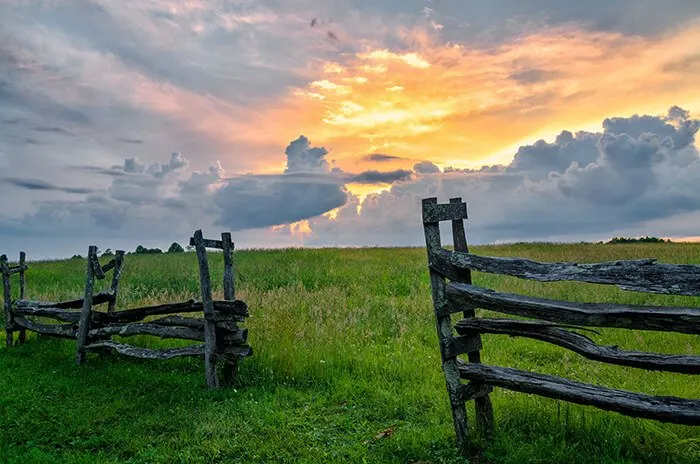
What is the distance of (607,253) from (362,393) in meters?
22.2

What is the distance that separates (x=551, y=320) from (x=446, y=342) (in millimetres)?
1281

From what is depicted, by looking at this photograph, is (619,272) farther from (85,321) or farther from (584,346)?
(85,321)

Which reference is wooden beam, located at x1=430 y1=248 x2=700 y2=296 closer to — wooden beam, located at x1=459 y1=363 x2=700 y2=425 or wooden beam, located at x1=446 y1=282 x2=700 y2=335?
wooden beam, located at x1=446 y1=282 x2=700 y2=335

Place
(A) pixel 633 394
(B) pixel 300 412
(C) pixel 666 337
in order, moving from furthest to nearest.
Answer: (C) pixel 666 337
(B) pixel 300 412
(A) pixel 633 394

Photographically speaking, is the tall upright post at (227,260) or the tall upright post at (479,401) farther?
the tall upright post at (227,260)

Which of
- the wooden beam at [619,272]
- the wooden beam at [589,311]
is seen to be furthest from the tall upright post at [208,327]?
the wooden beam at [619,272]

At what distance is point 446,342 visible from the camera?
242 inches

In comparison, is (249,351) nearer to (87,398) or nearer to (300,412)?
(300,412)

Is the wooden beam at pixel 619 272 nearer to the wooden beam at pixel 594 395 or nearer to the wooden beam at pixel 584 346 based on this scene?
the wooden beam at pixel 584 346

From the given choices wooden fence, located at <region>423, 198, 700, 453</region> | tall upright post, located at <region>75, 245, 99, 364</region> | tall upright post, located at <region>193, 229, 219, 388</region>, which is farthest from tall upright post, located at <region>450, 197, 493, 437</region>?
tall upright post, located at <region>75, 245, 99, 364</region>

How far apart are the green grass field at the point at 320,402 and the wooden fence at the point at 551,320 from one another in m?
0.77

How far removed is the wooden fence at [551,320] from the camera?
15.4ft

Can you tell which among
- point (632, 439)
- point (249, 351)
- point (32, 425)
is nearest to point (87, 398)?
point (32, 425)

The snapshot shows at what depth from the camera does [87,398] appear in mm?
9062
